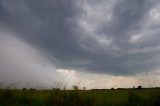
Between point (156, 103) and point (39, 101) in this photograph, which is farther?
point (156, 103)

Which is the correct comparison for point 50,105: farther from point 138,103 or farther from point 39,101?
point 138,103

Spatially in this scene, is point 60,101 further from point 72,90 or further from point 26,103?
point 26,103

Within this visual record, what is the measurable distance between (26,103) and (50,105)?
8.11 ft

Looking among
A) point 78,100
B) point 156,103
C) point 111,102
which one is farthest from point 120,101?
point 78,100

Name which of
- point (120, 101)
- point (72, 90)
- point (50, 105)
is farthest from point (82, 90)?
point (120, 101)

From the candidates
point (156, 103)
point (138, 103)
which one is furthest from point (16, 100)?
point (156, 103)

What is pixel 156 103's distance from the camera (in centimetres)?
2267

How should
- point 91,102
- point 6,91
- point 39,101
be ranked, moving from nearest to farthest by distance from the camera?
point 91,102 < point 39,101 < point 6,91

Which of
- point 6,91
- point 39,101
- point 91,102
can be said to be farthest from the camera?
point 6,91

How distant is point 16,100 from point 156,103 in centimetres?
1125

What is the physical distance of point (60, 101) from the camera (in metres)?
18.8

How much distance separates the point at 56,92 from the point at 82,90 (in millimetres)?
1845

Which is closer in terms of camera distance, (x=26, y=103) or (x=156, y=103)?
→ (x=26, y=103)

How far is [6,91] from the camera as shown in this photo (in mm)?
21516
